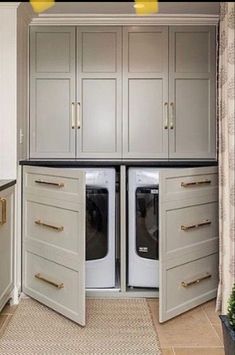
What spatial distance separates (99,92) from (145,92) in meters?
0.39

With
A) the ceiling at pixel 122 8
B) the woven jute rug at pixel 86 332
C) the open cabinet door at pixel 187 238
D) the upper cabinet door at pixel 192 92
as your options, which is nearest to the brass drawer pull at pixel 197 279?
the open cabinet door at pixel 187 238

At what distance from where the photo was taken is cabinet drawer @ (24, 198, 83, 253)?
9.09 ft

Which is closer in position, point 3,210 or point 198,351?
point 198,351

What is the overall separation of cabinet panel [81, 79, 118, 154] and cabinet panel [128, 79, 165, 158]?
0.48ft

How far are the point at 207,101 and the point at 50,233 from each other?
176 centimetres

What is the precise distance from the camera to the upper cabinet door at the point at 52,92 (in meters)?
3.61

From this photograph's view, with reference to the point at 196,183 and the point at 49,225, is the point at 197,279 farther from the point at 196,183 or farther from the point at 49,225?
the point at 49,225

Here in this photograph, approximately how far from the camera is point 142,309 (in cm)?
308

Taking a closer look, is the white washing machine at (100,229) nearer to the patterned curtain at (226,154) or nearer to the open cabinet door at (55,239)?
the open cabinet door at (55,239)

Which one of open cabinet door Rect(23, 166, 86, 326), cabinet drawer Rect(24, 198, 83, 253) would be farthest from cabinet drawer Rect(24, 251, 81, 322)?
cabinet drawer Rect(24, 198, 83, 253)

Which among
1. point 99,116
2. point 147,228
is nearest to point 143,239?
point 147,228

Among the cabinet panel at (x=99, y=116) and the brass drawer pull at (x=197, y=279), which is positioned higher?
the cabinet panel at (x=99, y=116)

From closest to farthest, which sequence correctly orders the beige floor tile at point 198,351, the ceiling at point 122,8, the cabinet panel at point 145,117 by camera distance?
the beige floor tile at point 198,351 < the ceiling at point 122,8 < the cabinet panel at point 145,117

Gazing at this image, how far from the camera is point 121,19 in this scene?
3.54 meters
